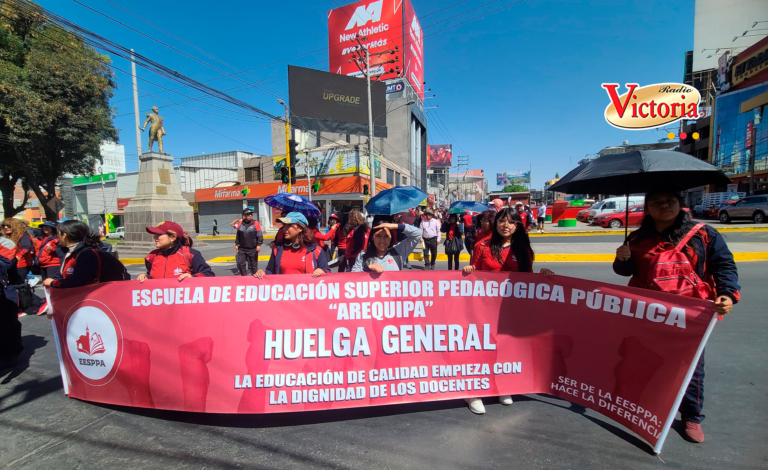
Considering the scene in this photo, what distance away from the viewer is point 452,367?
2783 mm

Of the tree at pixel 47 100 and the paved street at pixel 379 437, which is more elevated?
the tree at pixel 47 100

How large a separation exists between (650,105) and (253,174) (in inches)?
1230

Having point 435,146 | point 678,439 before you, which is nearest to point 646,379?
point 678,439

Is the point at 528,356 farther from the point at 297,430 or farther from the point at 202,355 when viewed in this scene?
the point at 202,355

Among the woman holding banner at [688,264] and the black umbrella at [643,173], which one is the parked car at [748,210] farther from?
the woman holding banner at [688,264]

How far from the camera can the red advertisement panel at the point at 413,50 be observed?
1778 inches

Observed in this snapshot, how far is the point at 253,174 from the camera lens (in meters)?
34.2

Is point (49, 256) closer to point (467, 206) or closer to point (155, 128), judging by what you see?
point (467, 206)

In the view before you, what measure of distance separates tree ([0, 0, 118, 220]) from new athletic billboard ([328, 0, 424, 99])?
32.2m

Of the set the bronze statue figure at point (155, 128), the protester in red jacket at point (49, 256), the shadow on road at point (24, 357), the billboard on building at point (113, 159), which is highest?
the billboard on building at point (113, 159)

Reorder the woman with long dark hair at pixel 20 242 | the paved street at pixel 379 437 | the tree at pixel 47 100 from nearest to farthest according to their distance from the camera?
the paved street at pixel 379 437 < the woman with long dark hair at pixel 20 242 < the tree at pixel 47 100

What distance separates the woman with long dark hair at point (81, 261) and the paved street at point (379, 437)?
1109 millimetres

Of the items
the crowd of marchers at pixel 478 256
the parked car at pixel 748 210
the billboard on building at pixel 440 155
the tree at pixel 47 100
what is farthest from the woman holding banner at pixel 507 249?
the billboard on building at pixel 440 155

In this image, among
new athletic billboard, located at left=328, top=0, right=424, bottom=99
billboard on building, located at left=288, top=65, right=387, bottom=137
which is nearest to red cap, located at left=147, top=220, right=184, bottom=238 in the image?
billboard on building, located at left=288, top=65, right=387, bottom=137
